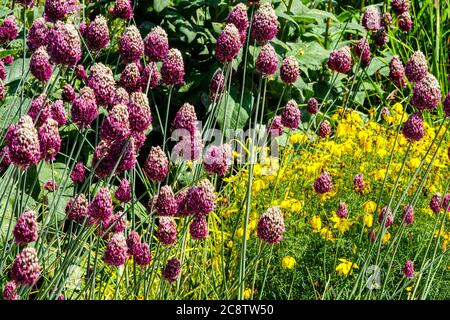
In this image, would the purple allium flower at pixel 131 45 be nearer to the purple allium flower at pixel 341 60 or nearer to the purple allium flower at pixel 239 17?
the purple allium flower at pixel 239 17

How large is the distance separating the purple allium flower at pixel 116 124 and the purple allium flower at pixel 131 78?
1.66 feet

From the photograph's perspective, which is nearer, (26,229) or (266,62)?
(26,229)

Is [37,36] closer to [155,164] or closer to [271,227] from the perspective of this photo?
[155,164]

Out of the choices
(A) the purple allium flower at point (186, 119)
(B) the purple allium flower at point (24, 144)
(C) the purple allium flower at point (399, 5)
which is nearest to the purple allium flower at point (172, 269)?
(A) the purple allium flower at point (186, 119)

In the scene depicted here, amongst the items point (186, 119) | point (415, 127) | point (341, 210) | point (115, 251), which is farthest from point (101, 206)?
point (341, 210)

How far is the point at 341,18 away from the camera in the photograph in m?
5.13

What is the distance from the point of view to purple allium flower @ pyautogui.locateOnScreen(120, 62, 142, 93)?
7.85 ft

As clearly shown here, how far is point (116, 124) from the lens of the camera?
188 cm

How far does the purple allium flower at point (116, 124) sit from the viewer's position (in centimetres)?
188

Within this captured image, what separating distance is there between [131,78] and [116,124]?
1.78 ft

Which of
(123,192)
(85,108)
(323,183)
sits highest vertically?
(85,108)

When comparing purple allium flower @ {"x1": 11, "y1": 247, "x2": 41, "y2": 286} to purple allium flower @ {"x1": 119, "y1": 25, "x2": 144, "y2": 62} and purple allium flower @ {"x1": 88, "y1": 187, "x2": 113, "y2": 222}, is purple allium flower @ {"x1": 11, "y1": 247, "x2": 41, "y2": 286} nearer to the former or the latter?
purple allium flower @ {"x1": 88, "y1": 187, "x2": 113, "y2": 222}

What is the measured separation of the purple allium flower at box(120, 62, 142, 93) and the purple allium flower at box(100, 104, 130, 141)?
0.50 meters
